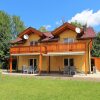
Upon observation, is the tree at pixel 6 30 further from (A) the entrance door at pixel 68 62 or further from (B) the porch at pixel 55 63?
(A) the entrance door at pixel 68 62

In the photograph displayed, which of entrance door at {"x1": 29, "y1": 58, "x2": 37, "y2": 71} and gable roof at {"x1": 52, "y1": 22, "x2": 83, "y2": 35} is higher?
gable roof at {"x1": 52, "y1": 22, "x2": 83, "y2": 35}

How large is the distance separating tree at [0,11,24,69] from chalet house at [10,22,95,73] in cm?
1372

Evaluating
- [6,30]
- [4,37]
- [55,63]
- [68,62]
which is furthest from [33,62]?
[6,30]

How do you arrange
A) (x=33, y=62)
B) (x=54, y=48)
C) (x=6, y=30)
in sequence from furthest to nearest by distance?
(x=6, y=30) → (x=33, y=62) → (x=54, y=48)

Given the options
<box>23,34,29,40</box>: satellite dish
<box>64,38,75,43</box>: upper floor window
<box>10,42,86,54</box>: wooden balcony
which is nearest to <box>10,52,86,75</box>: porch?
<box>10,42,86,54</box>: wooden balcony

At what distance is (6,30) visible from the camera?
57.6 meters

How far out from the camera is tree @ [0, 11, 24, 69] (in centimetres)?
4917

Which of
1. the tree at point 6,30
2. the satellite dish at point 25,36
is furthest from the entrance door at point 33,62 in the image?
the tree at point 6,30

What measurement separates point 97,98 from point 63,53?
654 inches

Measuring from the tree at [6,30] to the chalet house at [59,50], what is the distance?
45.0 ft

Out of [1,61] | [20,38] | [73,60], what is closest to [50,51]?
[73,60]

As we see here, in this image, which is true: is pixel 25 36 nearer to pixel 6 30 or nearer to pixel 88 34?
pixel 88 34

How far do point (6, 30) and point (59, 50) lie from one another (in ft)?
99.6

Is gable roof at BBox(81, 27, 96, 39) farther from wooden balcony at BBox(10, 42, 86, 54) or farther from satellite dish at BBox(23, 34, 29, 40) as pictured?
satellite dish at BBox(23, 34, 29, 40)
